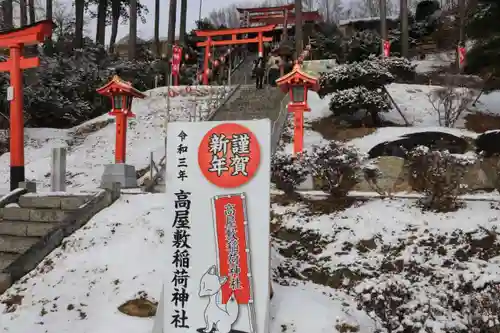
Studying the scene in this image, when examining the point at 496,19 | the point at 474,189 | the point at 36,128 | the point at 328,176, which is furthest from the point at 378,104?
the point at 36,128

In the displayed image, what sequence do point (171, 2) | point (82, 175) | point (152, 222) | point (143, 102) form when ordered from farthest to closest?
point (171, 2), point (143, 102), point (82, 175), point (152, 222)

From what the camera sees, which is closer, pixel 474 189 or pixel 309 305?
pixel 309 305

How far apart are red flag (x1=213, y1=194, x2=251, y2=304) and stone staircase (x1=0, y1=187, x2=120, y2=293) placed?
3521mm

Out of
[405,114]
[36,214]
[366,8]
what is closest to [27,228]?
[36,214]

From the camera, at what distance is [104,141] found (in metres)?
17.4

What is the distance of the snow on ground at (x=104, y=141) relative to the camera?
14.4 metres

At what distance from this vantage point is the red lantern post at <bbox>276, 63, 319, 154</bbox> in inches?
471

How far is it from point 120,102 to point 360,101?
7089 millimetres

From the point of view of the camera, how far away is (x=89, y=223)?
26.6 feet

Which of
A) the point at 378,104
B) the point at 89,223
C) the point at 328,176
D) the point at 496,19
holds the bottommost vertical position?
the point at 89,223

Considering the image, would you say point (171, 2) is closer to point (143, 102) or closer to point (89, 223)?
point (143, 102)

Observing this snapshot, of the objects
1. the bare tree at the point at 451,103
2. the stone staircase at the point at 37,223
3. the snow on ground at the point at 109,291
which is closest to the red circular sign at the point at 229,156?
the snow on ground at the point at 109,291

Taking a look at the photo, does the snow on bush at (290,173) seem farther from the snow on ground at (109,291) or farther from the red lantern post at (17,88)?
the red lantern post at (17,88)

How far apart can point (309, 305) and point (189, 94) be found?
16.3 meters
